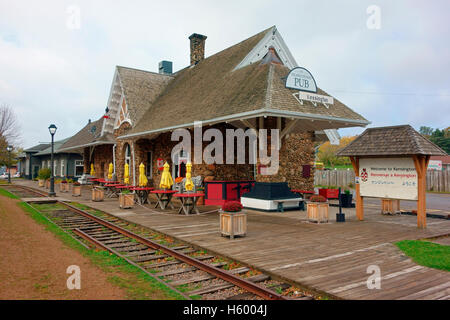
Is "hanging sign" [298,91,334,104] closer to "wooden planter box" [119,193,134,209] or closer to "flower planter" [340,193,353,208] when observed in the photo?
"flower planter" [340,193,353,208]

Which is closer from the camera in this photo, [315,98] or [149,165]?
[315,98]

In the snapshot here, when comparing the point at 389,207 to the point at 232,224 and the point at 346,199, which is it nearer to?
the point at 346,199

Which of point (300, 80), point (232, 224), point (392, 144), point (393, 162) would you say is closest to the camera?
point (232, 224)

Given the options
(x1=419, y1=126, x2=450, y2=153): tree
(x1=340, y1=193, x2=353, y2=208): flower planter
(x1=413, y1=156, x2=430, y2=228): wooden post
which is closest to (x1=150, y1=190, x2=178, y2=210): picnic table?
(x1=340, y1=193, x2=353, y2=208): flower planter

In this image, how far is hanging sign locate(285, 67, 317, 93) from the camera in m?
11.8

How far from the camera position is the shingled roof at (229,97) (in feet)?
36.8

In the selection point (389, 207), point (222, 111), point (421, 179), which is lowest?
point (389, 207)

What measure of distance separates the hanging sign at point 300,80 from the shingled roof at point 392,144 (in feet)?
9.99

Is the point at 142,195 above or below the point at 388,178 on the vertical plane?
below

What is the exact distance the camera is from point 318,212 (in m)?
9.66

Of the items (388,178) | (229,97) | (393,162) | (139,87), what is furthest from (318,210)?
(139,87)

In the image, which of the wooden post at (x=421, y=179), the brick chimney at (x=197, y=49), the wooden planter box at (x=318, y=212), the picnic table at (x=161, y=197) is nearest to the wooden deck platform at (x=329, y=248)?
the wooden planter box at (x=318, y=212)

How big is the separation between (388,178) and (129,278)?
8.00 meters

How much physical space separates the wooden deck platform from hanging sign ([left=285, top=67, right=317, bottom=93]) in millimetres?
4855
